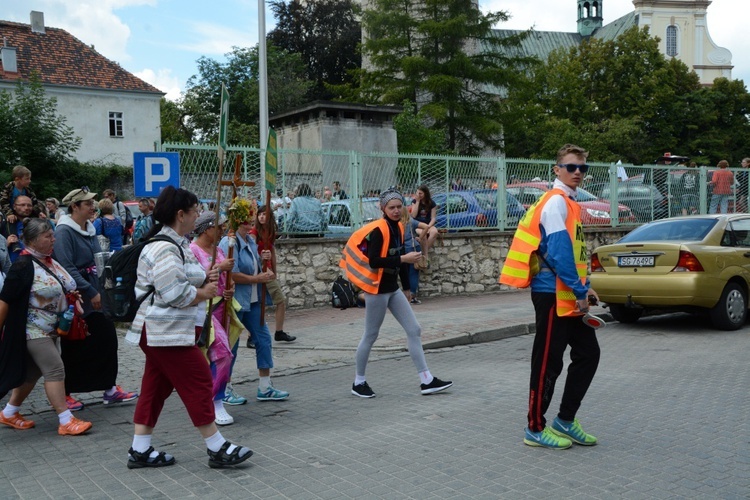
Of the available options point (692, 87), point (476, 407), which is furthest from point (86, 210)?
point (692, 87)

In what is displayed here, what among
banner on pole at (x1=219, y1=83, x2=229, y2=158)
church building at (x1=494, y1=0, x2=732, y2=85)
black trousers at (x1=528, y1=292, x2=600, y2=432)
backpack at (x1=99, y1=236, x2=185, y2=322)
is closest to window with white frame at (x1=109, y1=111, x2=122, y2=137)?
banner on pole at (x1=219, y1=83, x2=229, y2=158)

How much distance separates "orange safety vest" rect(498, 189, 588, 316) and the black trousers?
12 centimetres

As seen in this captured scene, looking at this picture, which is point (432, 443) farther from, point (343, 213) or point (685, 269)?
point (343, 213)

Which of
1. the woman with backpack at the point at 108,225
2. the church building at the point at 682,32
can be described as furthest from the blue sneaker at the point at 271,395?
the church building at the point at 682,32

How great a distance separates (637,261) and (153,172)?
21.8ft

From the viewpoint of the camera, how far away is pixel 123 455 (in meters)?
5.69

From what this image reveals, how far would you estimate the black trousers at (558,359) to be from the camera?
18.1 feet

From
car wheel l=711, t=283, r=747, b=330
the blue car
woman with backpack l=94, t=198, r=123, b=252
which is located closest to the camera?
car wheel l=711, t=283, r=747, b=330

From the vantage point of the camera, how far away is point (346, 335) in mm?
10906

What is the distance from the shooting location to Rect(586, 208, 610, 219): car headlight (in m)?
18.1

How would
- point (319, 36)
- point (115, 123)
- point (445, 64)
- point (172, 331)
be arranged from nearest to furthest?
point (172, 331) < point (445, 64) < point (115, 123) < point (319, 36)

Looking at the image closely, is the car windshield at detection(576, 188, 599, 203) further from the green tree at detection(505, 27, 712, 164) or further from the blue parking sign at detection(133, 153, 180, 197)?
the green tree at detection(505, 27, 712, 164)

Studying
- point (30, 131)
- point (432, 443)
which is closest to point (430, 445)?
point (432, 443)

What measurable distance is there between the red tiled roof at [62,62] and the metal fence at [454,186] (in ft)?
115
